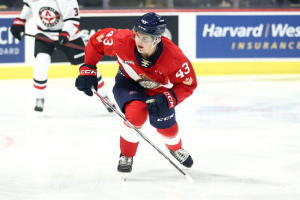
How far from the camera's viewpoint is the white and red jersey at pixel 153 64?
2596mm

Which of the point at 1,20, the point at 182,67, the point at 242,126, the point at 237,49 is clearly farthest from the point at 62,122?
A: the point at 237,49

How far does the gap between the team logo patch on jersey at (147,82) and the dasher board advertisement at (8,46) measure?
15.2 ft

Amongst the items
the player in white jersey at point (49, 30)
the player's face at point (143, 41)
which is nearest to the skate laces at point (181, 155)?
the player's face at point (143, 41)

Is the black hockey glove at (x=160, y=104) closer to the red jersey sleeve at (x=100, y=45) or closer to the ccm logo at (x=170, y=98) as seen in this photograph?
the ccm logo at (x=170, y=98)

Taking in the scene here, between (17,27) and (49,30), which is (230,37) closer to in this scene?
(49,30)

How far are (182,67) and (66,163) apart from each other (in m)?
0.93

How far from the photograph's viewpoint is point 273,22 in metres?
7.96

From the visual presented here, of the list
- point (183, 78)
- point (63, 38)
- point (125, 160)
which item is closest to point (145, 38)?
point (183, 78)

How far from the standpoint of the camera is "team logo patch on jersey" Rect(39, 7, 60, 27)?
15.6 feet

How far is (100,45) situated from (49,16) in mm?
2082

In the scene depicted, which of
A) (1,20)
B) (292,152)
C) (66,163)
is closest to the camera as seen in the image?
(66,163)

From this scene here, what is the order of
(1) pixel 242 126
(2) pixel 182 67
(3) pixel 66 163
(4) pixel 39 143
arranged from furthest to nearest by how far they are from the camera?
(1) pixel 242 126 → (4) pixel 39 143 → (3) pixel 66 163 → (2) pixel 182 67

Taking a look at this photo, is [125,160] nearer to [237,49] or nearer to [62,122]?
[62,122]

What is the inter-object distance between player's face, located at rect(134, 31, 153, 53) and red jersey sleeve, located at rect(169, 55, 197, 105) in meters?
0.17
